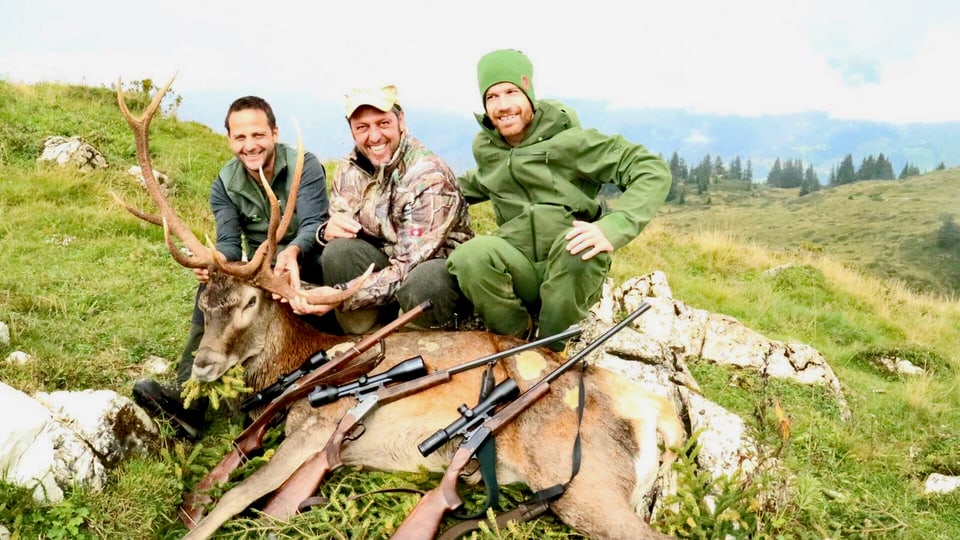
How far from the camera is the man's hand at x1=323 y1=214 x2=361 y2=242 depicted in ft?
16.9

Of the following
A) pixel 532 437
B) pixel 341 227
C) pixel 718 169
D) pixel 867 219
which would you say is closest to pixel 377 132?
pixel 341 227

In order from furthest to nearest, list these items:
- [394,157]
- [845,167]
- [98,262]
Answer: [845,167], [98,262], [394,157]

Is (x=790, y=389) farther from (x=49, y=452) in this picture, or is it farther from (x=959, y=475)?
(x=49, y=452)

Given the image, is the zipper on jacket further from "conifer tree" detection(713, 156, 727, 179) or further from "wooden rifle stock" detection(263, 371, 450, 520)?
"conifer tree" detection(713, 156, 727, 179)

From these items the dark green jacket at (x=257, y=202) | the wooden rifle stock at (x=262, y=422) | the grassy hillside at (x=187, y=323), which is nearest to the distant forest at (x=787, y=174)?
the grassy hillside at (x=187, y=323)

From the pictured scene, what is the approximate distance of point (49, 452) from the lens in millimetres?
3670

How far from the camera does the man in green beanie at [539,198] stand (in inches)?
181

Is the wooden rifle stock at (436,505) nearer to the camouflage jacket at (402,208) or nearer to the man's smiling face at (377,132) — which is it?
the camouflage jacket at (402,208)

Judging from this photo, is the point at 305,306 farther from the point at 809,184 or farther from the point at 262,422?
the point at 809,184

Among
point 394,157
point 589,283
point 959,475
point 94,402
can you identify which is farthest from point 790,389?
point 94,402

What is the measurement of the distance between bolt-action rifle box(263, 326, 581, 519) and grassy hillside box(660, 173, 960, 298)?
32.4 m

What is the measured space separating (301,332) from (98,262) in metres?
4.19

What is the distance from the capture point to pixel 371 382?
4367 mm

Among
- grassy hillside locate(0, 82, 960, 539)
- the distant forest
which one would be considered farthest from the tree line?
grassy hillside locate(0, 82, 960, 539)
